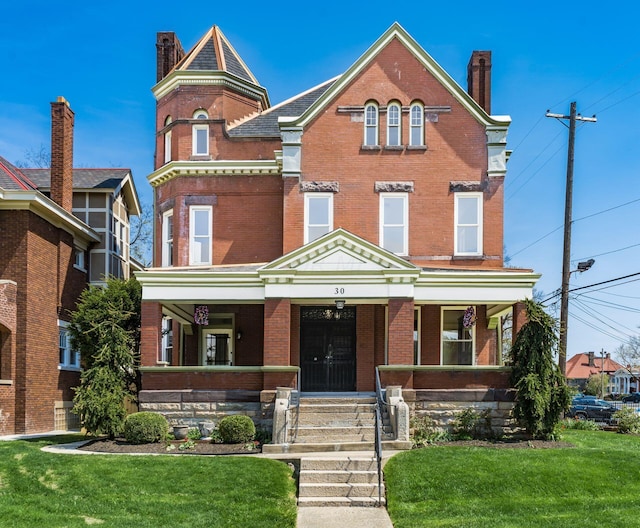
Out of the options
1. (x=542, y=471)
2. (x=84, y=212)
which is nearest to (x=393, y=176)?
(x=542, y=471)

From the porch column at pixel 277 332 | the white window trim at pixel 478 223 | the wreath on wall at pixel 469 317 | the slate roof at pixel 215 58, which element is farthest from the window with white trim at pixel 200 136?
the wreath on wall at pixel 469 317

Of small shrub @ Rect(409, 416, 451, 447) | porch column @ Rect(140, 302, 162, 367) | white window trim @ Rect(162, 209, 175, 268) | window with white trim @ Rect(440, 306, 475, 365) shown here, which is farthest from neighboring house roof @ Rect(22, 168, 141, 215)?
small shrub @ Rect(409, 416, 451, 447)

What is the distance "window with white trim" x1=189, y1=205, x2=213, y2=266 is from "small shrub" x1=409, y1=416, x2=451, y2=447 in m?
10.1

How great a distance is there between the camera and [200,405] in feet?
70.6

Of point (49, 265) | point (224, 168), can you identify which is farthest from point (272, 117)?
point (49, 265)

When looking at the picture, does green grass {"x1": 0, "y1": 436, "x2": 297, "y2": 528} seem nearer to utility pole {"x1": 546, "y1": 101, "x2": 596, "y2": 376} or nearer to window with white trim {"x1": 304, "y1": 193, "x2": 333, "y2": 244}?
window with white trim {"x1": 304, "y1": 193, "x2": 333, "y2": 244}

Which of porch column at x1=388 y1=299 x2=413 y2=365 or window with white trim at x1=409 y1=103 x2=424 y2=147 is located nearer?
porch column at x1=388 y1=299 x2=413 y2=365

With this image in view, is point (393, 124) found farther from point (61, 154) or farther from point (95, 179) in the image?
point (95, 179)

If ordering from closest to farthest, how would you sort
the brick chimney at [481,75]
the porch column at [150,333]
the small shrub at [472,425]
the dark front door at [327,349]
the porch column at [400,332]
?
the small shrub at [472,425]
the porch column at [400,332]
the porch column at [150,333]
the dark front door at [327,349]
the brick chimney at [481,75]

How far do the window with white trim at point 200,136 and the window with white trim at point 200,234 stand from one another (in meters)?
2.13

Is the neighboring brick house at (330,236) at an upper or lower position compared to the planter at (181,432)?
upper

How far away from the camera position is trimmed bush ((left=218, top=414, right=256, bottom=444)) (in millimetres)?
20141

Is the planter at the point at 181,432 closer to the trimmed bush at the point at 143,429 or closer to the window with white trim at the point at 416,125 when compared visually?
the trimmed bush at the point at 143,429

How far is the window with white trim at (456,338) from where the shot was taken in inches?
1019
